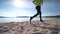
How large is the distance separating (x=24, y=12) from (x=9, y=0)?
10.6 ft

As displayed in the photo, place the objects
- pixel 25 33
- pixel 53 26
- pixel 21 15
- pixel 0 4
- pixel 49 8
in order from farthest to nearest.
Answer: pixel 0 4 < pixel 49 8 < pixel 21 15 < pixel 53 26 < pixel 25 33

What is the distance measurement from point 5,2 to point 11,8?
63.1 inches

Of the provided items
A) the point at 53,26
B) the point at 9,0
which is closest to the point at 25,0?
the point at 9,0

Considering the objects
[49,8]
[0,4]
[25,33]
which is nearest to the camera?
[25,33]

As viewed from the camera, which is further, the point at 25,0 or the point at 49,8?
the point at 25,0

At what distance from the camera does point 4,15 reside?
40.3ft

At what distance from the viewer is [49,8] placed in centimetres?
1348

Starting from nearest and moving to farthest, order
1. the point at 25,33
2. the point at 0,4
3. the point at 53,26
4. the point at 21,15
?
the point at 25,33
the point at 53,26
the point at 21,15
the point at 0,4

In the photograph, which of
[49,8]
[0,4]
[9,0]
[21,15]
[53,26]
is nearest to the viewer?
[53,26]

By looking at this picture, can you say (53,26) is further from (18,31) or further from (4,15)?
(4,15)

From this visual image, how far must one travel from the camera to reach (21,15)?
12.2 metres

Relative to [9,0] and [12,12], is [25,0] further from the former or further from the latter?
[12,12]

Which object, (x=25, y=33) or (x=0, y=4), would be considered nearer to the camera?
(x=25, y=33)

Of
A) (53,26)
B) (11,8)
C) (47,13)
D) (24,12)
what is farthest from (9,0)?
(53,26)
